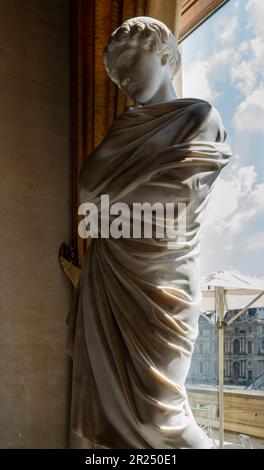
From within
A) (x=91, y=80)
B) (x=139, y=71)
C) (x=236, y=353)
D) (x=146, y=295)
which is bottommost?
(x=236, y=353)

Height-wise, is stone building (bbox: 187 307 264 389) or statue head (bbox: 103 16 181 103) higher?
statue head (bbox: 103 16 181 103)

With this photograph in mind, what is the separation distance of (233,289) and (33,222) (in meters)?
1.23

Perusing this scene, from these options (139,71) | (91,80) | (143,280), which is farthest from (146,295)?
(91,80)

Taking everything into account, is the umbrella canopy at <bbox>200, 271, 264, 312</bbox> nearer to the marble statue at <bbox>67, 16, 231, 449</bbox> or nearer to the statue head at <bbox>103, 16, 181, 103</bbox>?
the marble statue at <bbox>67, 16, 231, 449</bbox>

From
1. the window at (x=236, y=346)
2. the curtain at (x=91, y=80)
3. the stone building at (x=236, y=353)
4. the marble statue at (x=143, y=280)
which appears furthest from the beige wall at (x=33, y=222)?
the marble statue at (x=143, y=280)

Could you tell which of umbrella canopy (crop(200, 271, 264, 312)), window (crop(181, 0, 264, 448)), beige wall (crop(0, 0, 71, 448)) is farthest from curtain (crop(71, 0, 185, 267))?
umbrella canopy (crop(200, 271, 264, 312))

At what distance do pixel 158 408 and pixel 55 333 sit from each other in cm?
170

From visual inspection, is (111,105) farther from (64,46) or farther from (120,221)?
(120,221)

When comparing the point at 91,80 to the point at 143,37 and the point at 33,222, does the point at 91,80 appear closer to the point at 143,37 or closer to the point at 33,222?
the point at 33,222

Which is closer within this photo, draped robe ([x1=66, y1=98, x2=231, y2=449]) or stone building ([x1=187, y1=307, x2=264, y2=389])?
draped robe ([x1=66, y1=98, x2=231, y2=449])

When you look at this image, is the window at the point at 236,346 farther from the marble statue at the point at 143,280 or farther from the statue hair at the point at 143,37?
the statue hair at the point at 143,37

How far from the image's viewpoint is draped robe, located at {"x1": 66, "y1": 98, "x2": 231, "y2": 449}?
4.83 feet

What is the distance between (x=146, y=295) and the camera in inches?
60.0

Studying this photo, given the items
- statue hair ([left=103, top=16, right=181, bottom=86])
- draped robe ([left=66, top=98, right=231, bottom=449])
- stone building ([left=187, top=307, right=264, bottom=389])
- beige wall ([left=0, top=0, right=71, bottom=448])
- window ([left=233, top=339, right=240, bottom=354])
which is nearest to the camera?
draped robe ([left=66, top=98, right=231, bottom=449])
